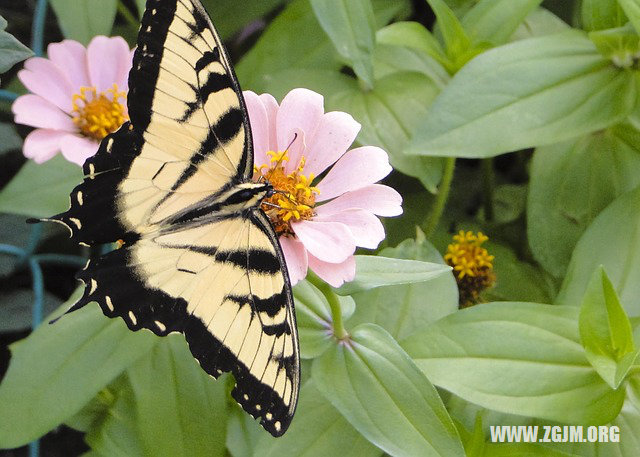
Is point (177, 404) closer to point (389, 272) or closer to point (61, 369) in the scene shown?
point (61, 369)

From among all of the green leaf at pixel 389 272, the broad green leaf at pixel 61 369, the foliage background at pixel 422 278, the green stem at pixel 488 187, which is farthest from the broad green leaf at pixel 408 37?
the broad green leaf at pixel 61 369

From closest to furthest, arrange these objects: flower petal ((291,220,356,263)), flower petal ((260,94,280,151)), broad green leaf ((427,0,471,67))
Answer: flower petal ((291,220,356,263)), flower petal ((260,94,280,151)), broad green leaf ((427,0,471,67))

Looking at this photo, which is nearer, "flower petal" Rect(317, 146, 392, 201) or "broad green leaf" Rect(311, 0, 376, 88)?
"flower petal" Rect(317, 146, 392, 201)

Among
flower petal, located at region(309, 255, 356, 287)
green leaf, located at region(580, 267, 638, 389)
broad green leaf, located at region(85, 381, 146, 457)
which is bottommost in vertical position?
broad green leaf, located at region(85, 381, 146, 457)

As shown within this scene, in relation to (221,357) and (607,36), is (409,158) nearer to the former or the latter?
(607,36)

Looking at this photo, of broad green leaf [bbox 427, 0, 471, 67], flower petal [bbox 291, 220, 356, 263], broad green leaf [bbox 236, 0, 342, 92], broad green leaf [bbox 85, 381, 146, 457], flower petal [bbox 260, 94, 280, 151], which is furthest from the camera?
broad green leaf [bbox 236, 0, 342, 92]

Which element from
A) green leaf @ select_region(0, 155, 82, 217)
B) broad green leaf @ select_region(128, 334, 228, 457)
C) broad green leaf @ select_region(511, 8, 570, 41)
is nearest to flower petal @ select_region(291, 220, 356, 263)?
broad green leaf @ select_region(128, 334, 228, 457)

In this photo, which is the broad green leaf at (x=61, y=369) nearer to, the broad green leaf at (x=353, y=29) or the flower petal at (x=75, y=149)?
the flower petal at (x=75, y=149)

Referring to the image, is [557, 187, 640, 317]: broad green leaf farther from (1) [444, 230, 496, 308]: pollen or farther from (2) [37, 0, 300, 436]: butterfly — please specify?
(2) [37, 0, 300, 436]: butterfly

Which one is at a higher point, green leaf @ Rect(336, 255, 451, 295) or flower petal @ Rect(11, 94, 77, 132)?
flower petal @ Rect(11, 94, 77, 132)
